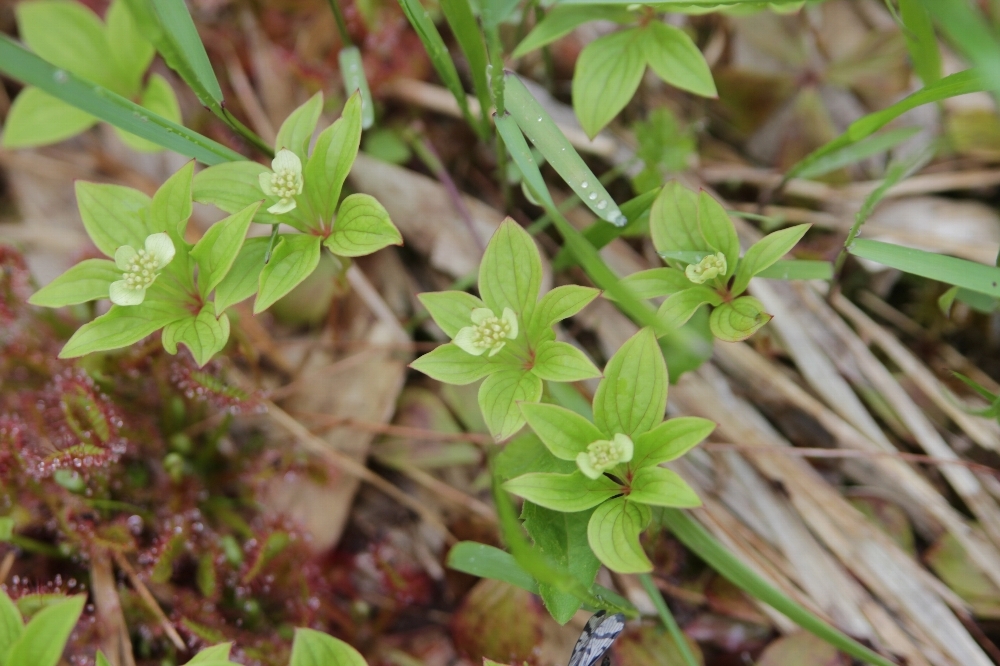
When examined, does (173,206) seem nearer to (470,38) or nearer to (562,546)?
(470,38)

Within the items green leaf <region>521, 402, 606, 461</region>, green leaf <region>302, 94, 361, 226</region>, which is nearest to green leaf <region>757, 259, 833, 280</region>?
green leaf <region>521, 402, 606, 461</region>

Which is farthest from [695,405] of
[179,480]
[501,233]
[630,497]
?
[179,480]

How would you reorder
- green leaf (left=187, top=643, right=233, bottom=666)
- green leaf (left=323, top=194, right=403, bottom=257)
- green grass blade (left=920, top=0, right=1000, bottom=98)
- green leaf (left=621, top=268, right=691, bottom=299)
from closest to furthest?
green grass blade (left=920, top=0, right=1000, bottom=98) → green leaf (left=187, top=643, right=233, bottom=666) → green leaf (left=323, top=194, right=403, bottom=257) → green leaf (left=621, top=268, right=691, bottom=299)

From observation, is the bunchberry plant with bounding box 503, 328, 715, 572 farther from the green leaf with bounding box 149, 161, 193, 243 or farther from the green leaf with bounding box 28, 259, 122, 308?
the green leaf with bounding box 28, 259, 122, 308

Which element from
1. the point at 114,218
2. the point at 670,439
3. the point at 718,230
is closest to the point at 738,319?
the point at 718,230

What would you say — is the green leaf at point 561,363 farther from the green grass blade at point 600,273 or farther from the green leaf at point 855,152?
the green leaf at point 855,152

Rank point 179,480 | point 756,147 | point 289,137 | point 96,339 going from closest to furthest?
point 96,339 < point 289,137 < point 179,480 < point 756,147

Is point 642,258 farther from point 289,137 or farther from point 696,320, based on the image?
point 289,137
